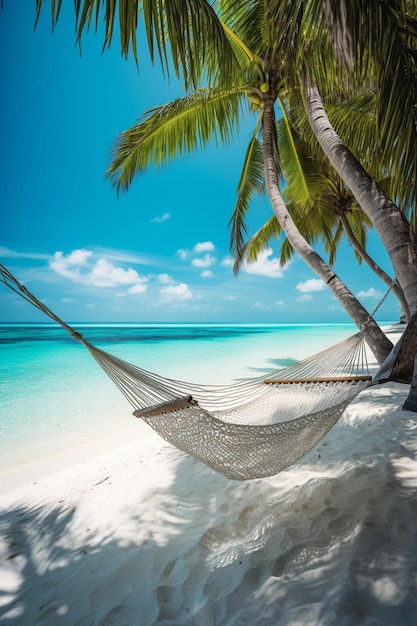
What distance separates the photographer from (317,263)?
1.83 metres

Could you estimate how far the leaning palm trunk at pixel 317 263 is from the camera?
1.50 metres

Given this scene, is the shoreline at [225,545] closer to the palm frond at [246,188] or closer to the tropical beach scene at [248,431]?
the tropical beach scene at [248,431]

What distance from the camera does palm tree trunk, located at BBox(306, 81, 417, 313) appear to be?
47.6 inches

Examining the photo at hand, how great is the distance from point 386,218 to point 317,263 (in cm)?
55

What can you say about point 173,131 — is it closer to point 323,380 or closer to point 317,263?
point 317,263

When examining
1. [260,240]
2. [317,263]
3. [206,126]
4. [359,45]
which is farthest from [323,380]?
[260,240]

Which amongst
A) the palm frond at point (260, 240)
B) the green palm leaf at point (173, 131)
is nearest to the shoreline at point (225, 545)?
the green palm leaf at point (173, 131)

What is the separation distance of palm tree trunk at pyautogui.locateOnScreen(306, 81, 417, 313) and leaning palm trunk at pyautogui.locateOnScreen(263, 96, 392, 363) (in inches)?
11.9

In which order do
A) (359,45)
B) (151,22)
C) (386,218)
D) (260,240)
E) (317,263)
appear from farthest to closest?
(260,240)
(317,263)
(386,218)
(359,45)
(151,22)

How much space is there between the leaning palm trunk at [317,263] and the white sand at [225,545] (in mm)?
463

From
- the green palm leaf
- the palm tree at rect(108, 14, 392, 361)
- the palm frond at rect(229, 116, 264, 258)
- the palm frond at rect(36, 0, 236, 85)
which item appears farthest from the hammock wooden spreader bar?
the palm frond at rect(229, 116, 264, 258)

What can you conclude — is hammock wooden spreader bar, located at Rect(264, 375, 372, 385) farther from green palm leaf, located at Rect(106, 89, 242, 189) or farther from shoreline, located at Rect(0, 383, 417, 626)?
green palm leaf, located at Rect(106, 89, 242, 189)

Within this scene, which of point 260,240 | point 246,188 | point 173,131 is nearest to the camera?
point 173,131

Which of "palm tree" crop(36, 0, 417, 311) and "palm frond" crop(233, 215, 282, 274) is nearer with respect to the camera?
"palm tree" crop(36, 0, 417, 311)
